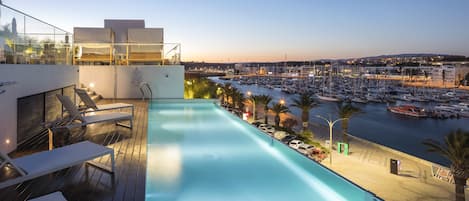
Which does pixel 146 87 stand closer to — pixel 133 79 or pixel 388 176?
pixel 133 79

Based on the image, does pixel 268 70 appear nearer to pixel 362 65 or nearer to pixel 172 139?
pixel 362 65

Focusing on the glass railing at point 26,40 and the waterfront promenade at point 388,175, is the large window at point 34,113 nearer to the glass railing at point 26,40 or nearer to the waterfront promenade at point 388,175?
the glass railing at point 26,40

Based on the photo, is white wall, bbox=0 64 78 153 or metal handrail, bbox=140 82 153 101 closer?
white wall, bbox=0 64 78 153

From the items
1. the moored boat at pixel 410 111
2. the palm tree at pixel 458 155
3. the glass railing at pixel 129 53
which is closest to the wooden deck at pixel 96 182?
the glass railing at pixel 129 53

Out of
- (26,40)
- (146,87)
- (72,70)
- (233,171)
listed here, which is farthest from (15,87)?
(146,87)

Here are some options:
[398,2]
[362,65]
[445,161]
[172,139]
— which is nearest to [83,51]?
[172,139]

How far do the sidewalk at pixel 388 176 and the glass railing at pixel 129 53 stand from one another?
1070 cm

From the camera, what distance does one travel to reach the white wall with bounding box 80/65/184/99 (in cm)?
1334

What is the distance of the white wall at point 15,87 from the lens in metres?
4.48

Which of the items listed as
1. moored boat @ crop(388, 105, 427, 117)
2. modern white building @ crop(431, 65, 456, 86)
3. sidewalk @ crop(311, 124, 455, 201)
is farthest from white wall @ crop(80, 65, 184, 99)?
modern white building @ crop(431, 65, 456, 86)

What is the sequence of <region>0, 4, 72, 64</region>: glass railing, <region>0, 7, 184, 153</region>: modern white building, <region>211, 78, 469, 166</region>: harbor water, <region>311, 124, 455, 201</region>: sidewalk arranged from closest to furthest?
<region>0, 4, 72, 64</region>: glass railing → <region>0, 7, 184, 153</region>: modern white building → <region>311, 124, 455, 201</region>: sidewalk → <region>211, 78, 469, 166</region>: harbor water

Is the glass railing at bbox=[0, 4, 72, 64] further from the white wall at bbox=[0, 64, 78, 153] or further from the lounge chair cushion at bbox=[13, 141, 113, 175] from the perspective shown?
the lounge chair cushion at bbox=[13, 141, 113, 175]

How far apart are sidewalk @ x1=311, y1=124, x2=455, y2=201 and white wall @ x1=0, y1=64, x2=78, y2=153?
13049 mm

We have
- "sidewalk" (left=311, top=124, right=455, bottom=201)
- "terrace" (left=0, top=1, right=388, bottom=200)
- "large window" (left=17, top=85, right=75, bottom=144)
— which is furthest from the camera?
"sidewalk" (left=311, top=124, right=455, bottom=201)
